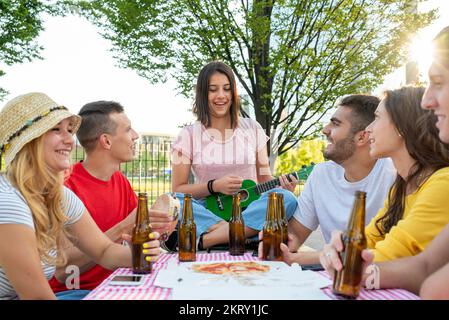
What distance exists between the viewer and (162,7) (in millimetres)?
10977

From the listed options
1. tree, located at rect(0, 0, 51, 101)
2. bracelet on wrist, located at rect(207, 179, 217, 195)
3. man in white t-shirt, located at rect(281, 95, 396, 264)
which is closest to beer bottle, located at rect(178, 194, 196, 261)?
man in white t-shirt, located at rect(281, 95, 396, 264)

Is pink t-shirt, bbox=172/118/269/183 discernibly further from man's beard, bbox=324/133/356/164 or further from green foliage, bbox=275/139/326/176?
green foliage, bbox=275/139/326/176

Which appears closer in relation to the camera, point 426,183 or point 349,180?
point 426,183

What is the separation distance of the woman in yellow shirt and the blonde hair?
1.48 metres

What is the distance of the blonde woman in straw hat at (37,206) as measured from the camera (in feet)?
5.67

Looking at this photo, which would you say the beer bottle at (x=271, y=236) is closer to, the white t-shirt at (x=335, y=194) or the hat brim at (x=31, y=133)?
the white t-shirt at (x=335, y=194)

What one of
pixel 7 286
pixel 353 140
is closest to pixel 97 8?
pixel 353 140

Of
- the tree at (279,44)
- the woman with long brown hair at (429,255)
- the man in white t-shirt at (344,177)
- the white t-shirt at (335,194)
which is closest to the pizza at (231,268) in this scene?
the woman with long brown hair at (429,255)

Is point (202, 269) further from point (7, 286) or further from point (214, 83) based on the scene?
point (214, 83)

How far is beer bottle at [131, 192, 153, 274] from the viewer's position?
80.9 inches

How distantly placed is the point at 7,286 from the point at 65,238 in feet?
1.23

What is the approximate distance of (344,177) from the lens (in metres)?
3.35

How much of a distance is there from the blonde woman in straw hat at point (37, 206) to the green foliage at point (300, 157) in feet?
60.6

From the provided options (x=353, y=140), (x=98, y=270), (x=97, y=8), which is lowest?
A: (x=98, y=270)
